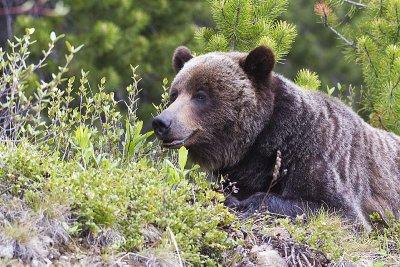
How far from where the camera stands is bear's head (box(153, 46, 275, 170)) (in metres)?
6.72

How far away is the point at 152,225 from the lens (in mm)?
5043

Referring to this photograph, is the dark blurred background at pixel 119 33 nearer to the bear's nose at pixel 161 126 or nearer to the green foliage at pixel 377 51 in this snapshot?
the green foliage at pixel 377 51

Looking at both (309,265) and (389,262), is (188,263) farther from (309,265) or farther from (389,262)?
(389,262)

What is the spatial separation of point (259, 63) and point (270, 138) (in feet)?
1.98

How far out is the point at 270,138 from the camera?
265 inches

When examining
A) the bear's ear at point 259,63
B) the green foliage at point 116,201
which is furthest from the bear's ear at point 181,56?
the green foliage at point 116,201

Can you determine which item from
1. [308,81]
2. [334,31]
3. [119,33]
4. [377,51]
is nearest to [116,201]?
[308,81]

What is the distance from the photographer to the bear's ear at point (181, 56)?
7.41 meters

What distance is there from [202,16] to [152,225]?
37.9 ft

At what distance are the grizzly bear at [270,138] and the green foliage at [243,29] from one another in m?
1.66

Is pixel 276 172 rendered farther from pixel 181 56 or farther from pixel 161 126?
pixel 181 56

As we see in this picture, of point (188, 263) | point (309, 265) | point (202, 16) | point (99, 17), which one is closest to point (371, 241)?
point (309, 265)

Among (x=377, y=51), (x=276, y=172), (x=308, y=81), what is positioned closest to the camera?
(x=276, y=172)

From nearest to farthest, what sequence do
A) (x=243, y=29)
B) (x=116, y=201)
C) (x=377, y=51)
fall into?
1. (x=116, y=201)
2. (x=243, y=29)
3. (x=377, y=51)
